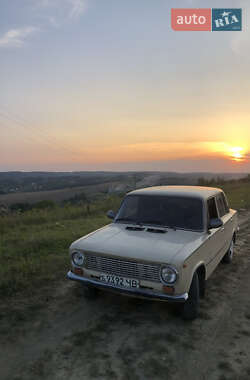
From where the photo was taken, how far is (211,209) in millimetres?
5070

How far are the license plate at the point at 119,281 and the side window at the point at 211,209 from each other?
6.28 ft

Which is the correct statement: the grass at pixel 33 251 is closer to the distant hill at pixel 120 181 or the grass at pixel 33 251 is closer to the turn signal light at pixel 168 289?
the turn signal light at pixel 168 289

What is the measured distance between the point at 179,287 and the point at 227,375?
1.01 meters

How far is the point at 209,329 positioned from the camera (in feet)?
12.1

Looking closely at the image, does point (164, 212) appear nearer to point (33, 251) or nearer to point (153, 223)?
point (153, 223)

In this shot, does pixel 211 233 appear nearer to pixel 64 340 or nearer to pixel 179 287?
pixel 179 287

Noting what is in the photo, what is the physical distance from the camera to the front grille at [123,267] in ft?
11.7

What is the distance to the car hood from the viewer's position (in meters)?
3.63

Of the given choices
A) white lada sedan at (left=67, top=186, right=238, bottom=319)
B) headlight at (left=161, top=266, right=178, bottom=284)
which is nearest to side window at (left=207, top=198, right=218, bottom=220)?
white lada sedan at (left=67, top=186, right=238, bottom=319)

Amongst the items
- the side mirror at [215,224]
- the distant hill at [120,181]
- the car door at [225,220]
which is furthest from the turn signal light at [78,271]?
the distant hill at [120,181]

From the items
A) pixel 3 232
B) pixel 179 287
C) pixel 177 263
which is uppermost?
pixel 177 263

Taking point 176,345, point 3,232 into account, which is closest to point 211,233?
point 176,345

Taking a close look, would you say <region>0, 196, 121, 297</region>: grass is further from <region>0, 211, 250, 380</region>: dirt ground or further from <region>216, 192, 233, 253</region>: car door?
<region>216, 192, 233, 253</region>: car door

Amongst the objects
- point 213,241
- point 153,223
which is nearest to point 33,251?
point 153,223
